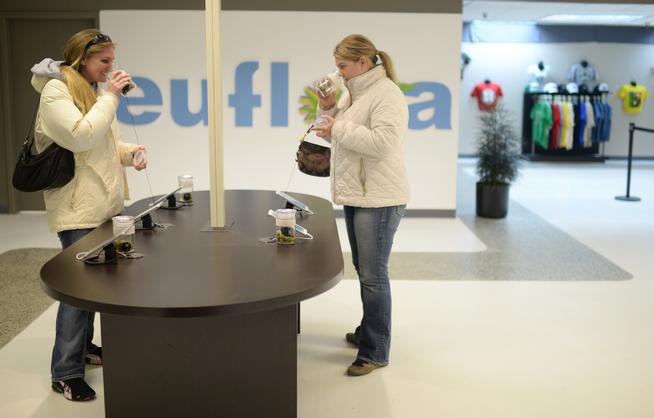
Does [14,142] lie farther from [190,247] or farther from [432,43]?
[190,247]

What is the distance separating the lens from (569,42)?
1320cm

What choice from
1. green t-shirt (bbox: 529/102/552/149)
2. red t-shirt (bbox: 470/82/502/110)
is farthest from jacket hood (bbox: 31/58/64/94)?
red t-shirt (bbox: 470/82/502/110)

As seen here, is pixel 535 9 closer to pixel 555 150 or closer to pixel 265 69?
pixel 555 150

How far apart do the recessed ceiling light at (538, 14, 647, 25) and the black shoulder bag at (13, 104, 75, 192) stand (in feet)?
32.8

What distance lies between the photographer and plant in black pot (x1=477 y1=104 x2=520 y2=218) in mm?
7469

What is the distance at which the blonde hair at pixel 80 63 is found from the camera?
3043 millimetres

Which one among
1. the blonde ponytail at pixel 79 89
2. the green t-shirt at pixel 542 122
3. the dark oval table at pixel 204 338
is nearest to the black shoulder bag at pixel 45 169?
the blonde ponytail at pixel 79 89

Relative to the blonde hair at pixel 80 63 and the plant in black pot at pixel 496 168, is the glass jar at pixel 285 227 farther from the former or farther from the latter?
the plant in black pot at pixel 496 168

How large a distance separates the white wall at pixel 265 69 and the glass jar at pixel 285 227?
4.56 metres

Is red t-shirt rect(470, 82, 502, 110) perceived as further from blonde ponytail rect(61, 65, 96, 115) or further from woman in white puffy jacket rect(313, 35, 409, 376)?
blonde ponytail rect(61, 65, 96, 115)

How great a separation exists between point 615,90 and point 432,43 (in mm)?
7373

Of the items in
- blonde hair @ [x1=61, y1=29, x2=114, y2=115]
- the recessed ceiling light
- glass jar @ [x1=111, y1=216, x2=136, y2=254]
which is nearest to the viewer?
glass jar @ [x1=111, y1=216, x2=136, y2=254]

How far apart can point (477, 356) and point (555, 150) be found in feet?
33.4

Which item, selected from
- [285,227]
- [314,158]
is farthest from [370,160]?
[285,227]
